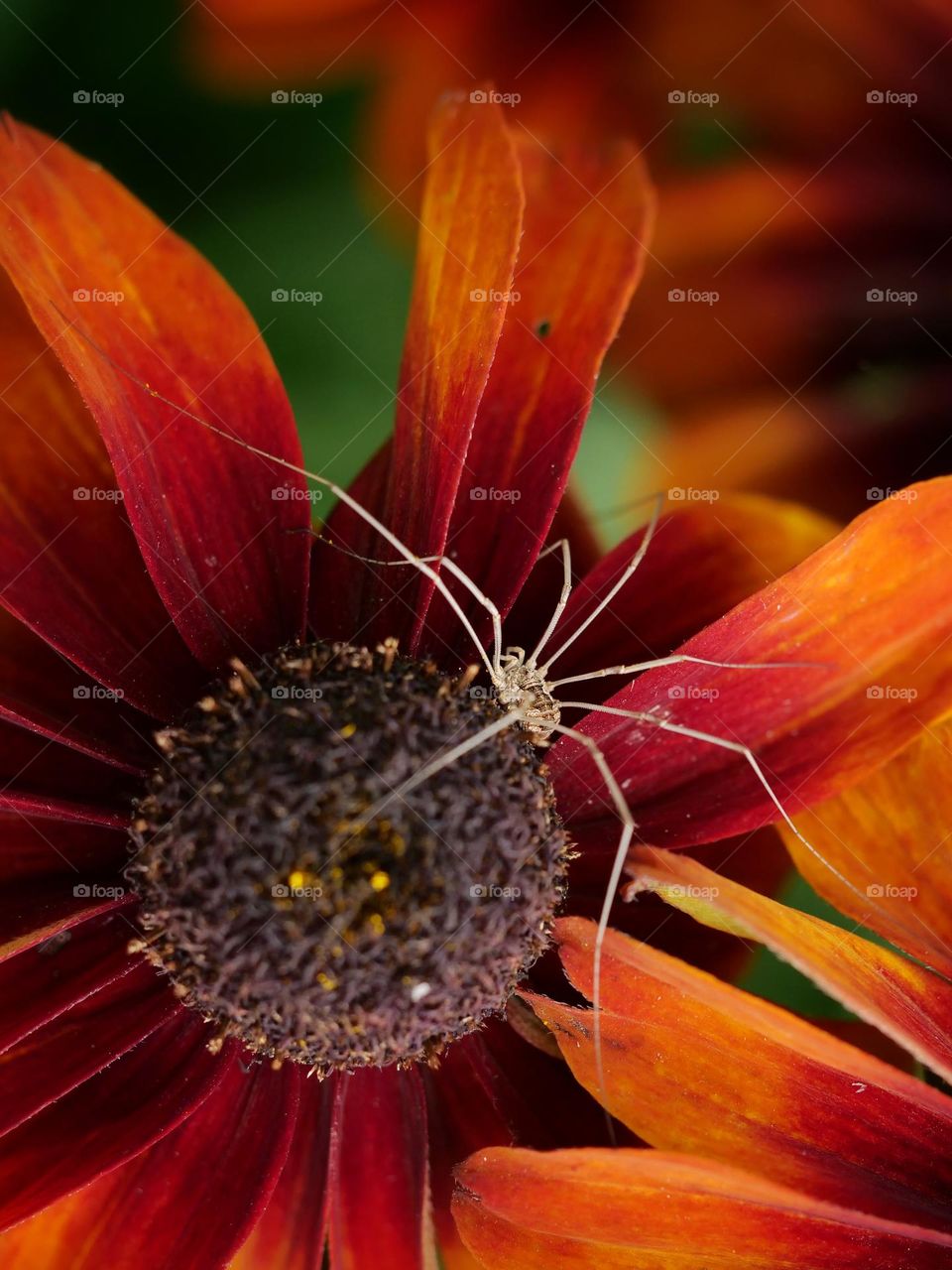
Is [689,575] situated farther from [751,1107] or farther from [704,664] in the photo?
[751,1107]

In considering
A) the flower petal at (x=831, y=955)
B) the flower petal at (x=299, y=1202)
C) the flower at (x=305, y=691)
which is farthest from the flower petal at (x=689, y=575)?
the flower petal at (x=299, y=1202)

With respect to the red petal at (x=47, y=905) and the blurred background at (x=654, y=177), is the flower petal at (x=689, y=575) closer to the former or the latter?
the blurred background at (x=654, y=177)

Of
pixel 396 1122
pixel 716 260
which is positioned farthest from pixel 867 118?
pixel 396 1122

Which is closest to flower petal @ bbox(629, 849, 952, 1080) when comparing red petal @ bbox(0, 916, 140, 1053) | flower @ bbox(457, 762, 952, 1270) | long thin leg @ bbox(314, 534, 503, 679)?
flower @ bbox(457, 762, 952, 1270)

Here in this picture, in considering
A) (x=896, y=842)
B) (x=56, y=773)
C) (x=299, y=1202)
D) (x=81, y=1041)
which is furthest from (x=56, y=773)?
(x=896, y=842)

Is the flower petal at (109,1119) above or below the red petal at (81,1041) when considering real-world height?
below

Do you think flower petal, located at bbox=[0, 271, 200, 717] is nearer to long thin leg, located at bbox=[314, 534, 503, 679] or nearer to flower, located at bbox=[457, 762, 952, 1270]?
long thin leg, located at bbox=[314, 534, 503, 679]
